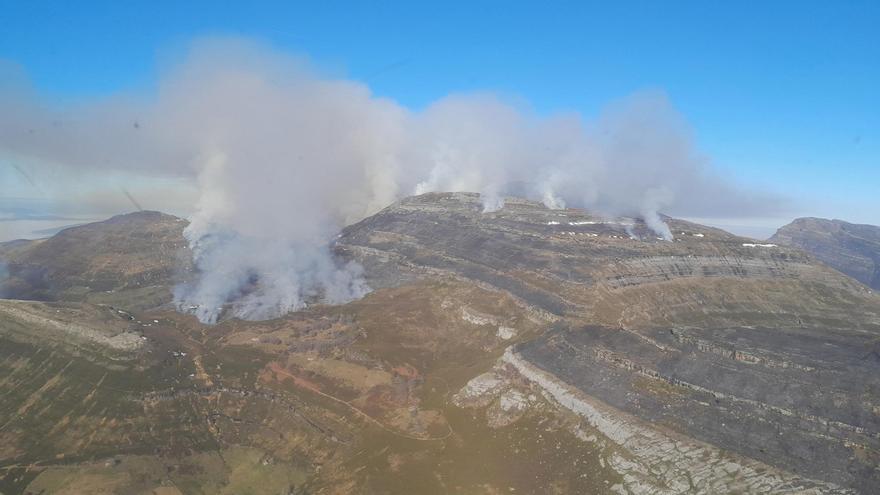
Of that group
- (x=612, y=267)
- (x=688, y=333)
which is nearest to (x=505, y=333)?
(x=688, y=333)

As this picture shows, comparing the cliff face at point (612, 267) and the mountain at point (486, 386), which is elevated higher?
the cliff face at point (612, 267)

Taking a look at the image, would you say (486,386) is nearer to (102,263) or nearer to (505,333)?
(505,333)

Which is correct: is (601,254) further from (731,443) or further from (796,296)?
(731,443)

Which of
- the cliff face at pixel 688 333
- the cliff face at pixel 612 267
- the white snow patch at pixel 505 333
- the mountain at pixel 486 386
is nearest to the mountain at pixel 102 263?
the mountain at pixel 486 386

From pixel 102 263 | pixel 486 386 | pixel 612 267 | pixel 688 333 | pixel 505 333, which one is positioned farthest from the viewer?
pixel 102 263

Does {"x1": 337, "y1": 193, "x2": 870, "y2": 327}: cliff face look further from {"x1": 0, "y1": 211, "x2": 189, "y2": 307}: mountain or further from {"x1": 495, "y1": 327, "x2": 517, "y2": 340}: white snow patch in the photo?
{"x1": 0, "y1": 211, "x2": 189, "y2": 307}: mountain

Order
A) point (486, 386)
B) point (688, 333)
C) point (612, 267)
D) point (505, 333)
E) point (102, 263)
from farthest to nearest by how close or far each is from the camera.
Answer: point (102, 263), point (612, 267), point (505, 333), point (688, 333), point (486, 386)

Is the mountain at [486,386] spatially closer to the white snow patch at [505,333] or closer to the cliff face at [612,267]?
the white snow patch at [505,333]

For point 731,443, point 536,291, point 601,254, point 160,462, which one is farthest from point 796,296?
point 160,462
